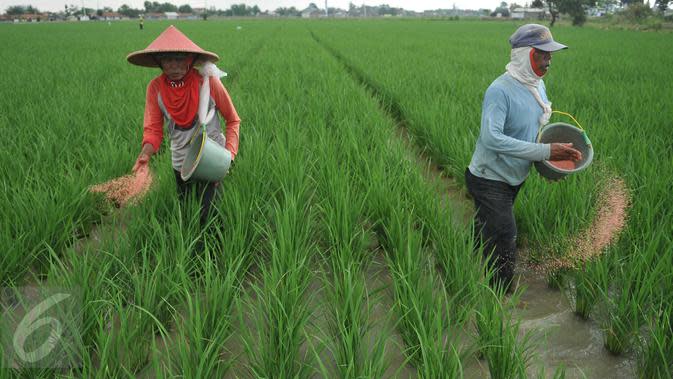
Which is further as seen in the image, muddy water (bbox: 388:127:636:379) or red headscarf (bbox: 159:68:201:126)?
red headscarf (bbox: 159:68:201:126)

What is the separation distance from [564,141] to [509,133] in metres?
0.32

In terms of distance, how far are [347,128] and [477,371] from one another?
2.45 metres

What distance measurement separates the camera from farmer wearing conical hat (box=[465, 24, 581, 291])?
162cm

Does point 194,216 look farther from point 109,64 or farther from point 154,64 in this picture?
point 109,64

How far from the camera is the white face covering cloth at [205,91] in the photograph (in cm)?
178

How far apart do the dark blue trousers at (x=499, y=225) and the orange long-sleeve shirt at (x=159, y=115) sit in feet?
3.59

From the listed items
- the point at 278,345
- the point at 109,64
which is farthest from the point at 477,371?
the point at 109,64

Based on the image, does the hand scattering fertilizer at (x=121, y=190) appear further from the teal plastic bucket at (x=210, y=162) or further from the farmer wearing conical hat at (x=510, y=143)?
the farmer wearing conical hat at (x=510, y=143)

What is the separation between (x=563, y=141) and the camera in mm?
1892

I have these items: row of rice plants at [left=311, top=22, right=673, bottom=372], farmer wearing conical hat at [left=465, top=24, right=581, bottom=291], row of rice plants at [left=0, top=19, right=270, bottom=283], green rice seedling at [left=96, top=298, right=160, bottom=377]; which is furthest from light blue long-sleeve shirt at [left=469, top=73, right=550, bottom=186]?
row of rice plants at [left=0, top=19, right=270, bottom=283]

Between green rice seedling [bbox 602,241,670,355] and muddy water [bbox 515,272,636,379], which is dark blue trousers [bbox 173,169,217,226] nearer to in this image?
muddy water [bbox 515,272,636,379]

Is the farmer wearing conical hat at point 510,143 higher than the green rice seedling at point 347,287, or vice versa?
the farmer wearing conical hat at point 510,143
